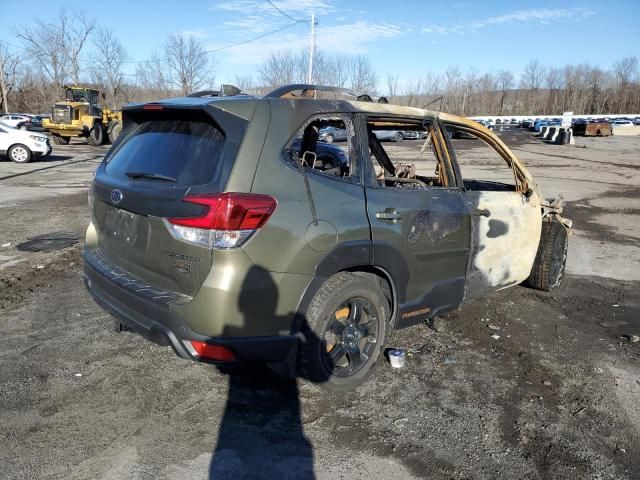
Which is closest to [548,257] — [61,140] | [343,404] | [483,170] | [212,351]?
[343,404]

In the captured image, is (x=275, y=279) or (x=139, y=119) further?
(x=139, y=119)

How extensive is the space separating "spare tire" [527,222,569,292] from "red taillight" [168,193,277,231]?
11.9ft

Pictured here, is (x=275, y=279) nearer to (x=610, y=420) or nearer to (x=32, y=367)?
(x=32, y=367)

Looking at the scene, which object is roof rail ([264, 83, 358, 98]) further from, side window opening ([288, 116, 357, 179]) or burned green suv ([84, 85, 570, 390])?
side window opening ([288, 116, 357, 179])

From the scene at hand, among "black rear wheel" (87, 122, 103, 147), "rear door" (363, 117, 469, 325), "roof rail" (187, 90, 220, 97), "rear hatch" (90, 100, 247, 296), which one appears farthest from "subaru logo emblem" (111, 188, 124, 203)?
"black rear wheel" (87, 122, 103, 147)

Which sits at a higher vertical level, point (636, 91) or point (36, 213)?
point (636, 91)

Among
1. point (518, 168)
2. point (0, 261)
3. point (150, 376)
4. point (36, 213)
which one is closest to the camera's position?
point (150, 376)

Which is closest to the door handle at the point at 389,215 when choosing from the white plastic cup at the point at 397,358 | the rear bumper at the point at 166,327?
the rear bumper at the point at 166,327

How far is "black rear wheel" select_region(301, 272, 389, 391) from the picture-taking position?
9.95ft

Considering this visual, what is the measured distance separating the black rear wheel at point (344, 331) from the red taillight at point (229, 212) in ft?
2.19

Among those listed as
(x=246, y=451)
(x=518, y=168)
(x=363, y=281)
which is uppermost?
(x=518, y=168)

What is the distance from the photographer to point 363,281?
3.22 m

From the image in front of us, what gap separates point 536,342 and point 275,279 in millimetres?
2627

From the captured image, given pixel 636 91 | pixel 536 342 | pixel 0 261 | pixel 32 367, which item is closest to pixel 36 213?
pixel 0 261
